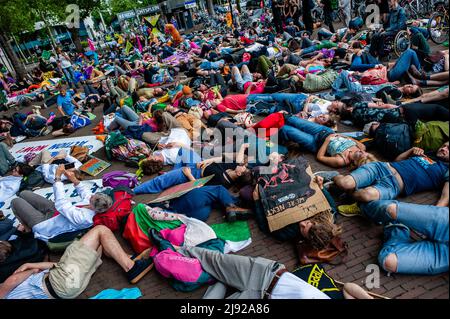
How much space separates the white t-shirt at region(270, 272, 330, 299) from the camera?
2447 mm

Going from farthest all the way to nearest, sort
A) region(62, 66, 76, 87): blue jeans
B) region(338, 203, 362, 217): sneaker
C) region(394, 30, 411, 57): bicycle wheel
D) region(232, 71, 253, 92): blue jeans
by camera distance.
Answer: region(62, 66, 76, 87): blue jeans, region(232, 71, 253, 92): blue jeans, region(394, 30, 411, 57): bicycle wheel, region(338, 203, 362, 217): sneaker

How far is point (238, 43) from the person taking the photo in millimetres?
15508

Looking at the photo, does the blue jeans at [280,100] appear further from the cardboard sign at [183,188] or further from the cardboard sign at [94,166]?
the cardboard sign at [94,166]

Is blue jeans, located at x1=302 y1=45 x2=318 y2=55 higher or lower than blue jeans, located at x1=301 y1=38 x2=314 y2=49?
above

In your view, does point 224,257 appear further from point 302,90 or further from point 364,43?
point 364,43

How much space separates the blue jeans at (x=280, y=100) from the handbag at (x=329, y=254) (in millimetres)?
3843

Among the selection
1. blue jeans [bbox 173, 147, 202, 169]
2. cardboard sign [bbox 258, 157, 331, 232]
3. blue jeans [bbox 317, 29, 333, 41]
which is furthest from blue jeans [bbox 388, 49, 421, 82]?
blue jeans [bbox 317, 29, 333, 41]

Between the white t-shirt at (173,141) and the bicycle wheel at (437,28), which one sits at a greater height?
the bicycle wheel at (437,28)

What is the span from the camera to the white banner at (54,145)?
Result: 7.91 m

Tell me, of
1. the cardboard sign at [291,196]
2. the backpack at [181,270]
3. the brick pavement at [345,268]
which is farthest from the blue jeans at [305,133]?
the backpack at [181,270]

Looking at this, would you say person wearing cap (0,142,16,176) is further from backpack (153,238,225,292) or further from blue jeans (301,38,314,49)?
blue jeans (301,38,314,49)

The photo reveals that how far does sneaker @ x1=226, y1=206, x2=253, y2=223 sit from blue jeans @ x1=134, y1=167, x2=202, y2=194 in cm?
110

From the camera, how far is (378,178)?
3.64 meters

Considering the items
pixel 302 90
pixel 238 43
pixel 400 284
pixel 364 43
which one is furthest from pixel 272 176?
pixel 238 43
